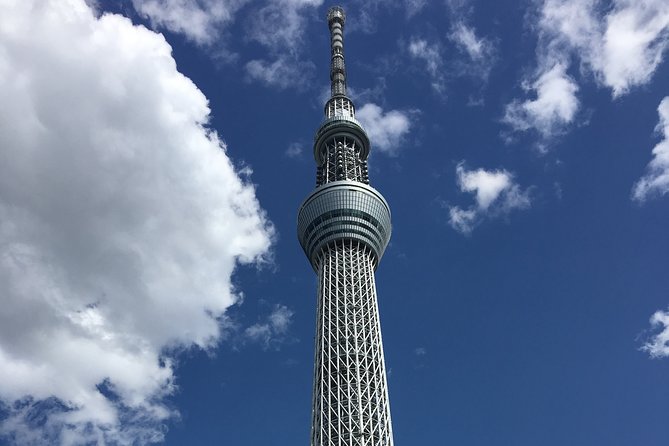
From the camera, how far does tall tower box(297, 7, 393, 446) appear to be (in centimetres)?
10444

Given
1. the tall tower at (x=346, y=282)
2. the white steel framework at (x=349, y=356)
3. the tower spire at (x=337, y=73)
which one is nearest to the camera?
the white steel framework at (x=349, y=356)

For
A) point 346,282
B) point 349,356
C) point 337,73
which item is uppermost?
point 337,73

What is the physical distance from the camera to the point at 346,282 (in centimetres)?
12175

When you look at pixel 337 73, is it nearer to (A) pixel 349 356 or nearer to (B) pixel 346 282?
(B) pixel 346 282

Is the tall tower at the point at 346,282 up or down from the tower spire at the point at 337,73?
down

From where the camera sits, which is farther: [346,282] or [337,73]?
[337,73]

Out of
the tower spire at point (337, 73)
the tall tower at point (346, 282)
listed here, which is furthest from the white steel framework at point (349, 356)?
the tower spire at point (337, 73)

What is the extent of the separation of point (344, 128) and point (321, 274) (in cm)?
3674

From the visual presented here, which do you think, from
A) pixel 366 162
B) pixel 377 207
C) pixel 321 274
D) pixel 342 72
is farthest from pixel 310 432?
pixel 342 72

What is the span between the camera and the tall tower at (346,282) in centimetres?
10444

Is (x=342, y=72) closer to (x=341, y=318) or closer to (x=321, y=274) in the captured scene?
(x=321, y=274)

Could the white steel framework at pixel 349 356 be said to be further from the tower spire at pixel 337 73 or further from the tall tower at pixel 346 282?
the tower spire at pixel 337 73

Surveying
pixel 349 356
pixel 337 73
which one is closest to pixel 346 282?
pixel 349 356

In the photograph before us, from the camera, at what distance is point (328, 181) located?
137 m
